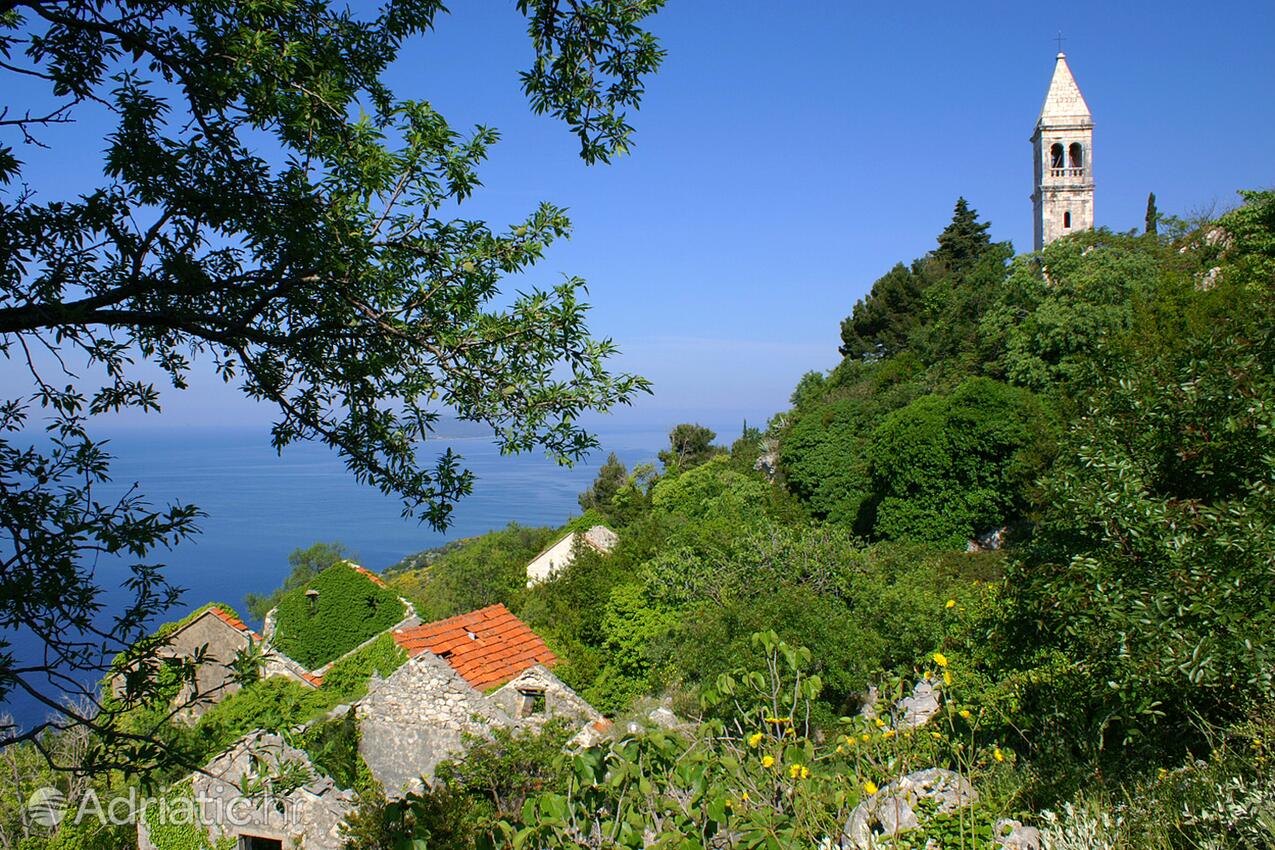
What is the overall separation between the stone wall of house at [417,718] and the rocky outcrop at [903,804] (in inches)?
367

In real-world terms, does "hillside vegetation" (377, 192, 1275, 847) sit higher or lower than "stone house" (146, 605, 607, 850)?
higher

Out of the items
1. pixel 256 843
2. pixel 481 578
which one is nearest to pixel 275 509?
pixel 481 578

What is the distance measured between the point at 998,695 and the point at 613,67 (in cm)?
826

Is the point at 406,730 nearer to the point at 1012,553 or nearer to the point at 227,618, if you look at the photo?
the point at 227,618

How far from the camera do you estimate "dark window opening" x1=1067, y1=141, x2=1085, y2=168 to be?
131 ft

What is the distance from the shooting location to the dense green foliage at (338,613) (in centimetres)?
2206

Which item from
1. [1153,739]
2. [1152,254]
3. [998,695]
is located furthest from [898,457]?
[1153,739]

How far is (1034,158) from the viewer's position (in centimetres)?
4197

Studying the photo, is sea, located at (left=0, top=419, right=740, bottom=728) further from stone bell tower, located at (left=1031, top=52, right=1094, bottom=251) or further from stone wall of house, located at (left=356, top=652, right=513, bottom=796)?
stone bell tower, located at (left=1031, top=52, right=1094, bottom=251)

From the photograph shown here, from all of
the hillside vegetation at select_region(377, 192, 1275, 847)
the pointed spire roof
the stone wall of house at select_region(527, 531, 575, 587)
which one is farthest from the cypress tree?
the stone wall of house at select_region(527, 531, 575, 587)

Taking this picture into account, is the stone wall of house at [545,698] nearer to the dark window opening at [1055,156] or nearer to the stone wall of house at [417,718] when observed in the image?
the stone wall of house at [417,718]

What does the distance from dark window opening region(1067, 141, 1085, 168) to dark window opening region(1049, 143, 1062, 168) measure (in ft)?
1.78

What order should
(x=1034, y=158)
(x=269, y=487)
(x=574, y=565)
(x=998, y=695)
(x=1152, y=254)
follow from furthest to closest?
(x=269, y=487), (x=1034, y=158), (x=574, y=565), (x=1152, y=254), (x=998, y=695)

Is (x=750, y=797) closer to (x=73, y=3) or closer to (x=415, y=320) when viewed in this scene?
(x=415, y=320)
